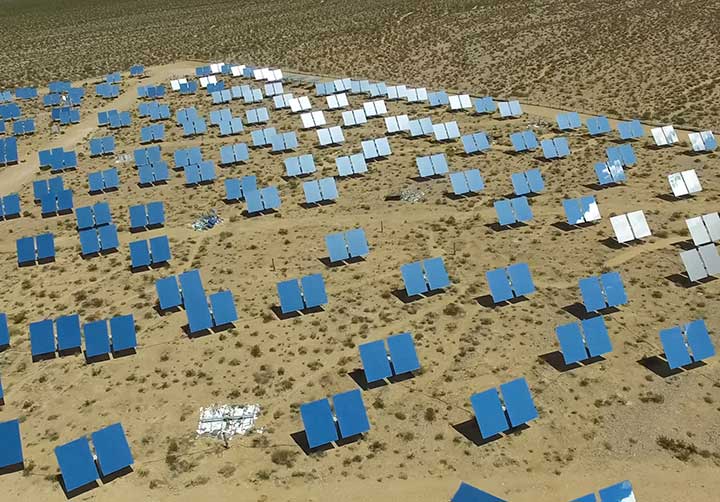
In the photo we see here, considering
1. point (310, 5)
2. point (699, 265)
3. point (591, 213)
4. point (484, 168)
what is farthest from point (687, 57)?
point (310, 5)

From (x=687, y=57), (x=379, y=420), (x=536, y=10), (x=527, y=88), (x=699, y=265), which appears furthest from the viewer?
(x=536, y=10)

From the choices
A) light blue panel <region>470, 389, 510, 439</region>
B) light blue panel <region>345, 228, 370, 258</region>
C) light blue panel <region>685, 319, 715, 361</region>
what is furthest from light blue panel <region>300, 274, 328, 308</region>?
light blue panel <region>685, 319, 715, 361</region>

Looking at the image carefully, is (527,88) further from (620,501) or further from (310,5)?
(310,5)

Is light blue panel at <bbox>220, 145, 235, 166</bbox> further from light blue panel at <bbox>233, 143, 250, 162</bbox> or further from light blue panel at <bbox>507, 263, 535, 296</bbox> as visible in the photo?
light blue panel at <bbox>507, 263, 535, 296</bbox>

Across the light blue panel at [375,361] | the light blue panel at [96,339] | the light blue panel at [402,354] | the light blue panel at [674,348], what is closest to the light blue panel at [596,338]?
the light blue panel at [674,348]

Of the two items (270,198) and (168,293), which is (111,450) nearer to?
(168,293)

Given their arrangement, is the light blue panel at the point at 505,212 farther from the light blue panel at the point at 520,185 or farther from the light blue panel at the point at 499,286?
the light blue panel at the point at 499,286
